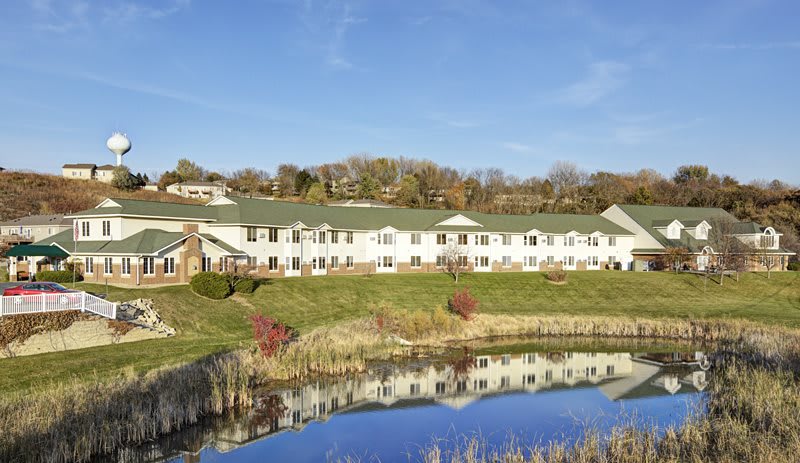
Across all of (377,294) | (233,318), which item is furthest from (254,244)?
(233,318)

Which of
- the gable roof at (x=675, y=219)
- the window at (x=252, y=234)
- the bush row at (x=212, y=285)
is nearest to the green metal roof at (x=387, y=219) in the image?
the window at (x=252, y=234)

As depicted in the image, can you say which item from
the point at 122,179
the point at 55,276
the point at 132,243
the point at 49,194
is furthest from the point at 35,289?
the point at 122,179

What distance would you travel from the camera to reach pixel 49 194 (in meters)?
101

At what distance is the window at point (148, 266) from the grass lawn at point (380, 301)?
11.1ft

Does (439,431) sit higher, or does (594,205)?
(594,205)

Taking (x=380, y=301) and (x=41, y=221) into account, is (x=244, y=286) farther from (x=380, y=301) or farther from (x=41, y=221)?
(x=41, y=221)

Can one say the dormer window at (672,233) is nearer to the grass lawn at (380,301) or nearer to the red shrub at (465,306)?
the grass lawn at (380,301)

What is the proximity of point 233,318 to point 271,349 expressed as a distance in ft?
37.3

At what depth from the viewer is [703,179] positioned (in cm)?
13875

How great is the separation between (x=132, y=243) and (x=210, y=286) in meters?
9.15

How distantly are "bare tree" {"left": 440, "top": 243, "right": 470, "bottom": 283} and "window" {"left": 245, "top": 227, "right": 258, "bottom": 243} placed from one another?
66.3ft

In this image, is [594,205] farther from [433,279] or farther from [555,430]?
[555,430]

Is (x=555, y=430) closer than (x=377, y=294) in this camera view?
Yes

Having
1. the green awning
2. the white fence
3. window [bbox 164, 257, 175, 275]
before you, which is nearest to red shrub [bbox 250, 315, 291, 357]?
the white fence
